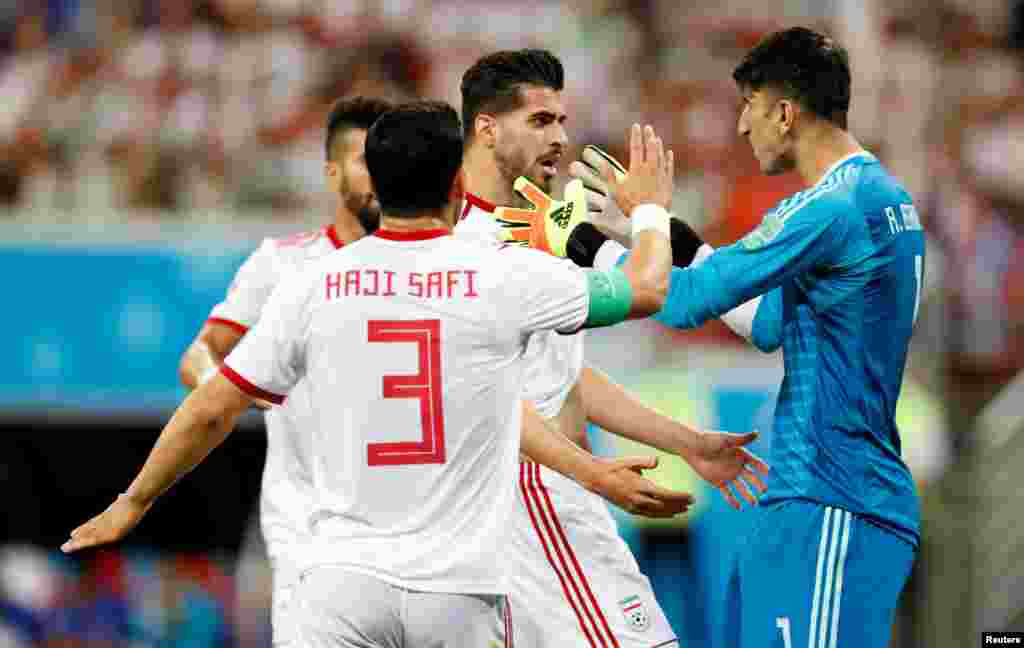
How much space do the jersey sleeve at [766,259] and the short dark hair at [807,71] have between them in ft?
1.31

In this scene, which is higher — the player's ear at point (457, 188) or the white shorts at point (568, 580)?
the player's ear at point (457, 188)

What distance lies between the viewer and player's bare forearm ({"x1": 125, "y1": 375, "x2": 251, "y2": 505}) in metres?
4.94

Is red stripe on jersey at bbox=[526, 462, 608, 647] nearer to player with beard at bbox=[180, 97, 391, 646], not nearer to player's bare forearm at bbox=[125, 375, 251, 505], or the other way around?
player with beard at bbox=[180, 97, 391, 646]

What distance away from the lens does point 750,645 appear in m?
5.38

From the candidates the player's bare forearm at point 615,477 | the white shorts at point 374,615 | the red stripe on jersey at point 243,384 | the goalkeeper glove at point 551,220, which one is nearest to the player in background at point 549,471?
the goalkeeper glove at point 551,220

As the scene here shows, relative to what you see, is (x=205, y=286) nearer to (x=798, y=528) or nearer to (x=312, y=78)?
(x=312, y=78)

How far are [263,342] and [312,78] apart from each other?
27.6 ft

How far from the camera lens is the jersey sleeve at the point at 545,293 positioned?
4.90 metres

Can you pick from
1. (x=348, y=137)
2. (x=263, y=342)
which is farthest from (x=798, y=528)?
(x=348, y=137)

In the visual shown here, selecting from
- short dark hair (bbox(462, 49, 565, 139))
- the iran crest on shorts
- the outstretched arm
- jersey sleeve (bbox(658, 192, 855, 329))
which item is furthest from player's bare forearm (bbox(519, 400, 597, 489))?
short dark hair (bbox(462, 49, 565, 139))

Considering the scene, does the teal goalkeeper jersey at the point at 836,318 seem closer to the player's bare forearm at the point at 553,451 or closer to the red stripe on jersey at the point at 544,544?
the player's bare forearm at the point at 553,451

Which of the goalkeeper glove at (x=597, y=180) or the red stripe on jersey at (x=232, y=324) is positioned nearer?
the goalkeeper glove at (x=597, y=180)

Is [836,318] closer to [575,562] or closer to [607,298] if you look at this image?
[607,298]

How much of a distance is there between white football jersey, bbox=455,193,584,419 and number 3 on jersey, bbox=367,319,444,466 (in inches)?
53.4
